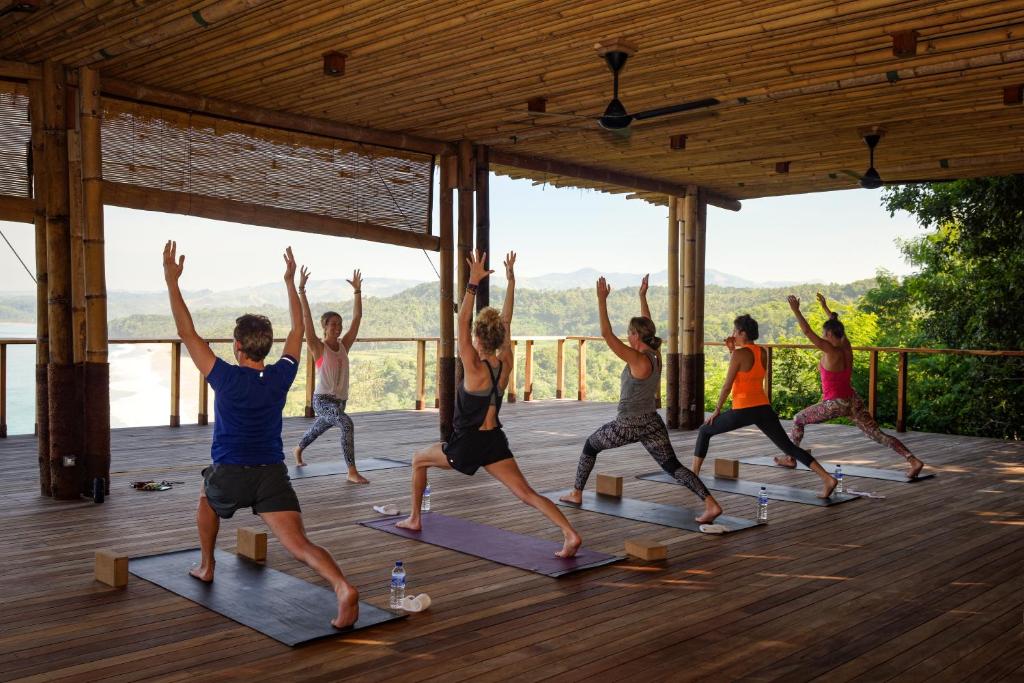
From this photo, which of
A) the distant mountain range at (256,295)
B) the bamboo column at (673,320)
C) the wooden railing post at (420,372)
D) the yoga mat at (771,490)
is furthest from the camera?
the distant mountain range at (256,295)

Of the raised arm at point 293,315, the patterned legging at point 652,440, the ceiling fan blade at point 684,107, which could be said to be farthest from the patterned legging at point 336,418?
the raised arm at point 293,315

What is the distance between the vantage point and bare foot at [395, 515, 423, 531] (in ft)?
17.3

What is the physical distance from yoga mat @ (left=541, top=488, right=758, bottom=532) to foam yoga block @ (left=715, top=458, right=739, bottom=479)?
1.24 m

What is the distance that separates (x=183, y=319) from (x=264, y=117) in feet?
14.0

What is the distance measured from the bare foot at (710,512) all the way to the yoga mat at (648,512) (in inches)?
1.9

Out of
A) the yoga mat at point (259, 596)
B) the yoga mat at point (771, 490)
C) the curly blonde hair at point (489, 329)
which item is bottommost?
the yoga mat at point (771, 490)

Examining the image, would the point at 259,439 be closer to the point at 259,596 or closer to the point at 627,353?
the point at 259,596

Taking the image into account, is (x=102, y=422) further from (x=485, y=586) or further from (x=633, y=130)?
(x=633, y=130)

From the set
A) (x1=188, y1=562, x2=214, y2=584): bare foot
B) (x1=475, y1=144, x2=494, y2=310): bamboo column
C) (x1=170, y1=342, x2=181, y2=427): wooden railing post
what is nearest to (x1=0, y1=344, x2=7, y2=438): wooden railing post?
(x1=170, y1=342, x2=181, y2=427): wooden railing post

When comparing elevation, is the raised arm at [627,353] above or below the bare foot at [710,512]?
above

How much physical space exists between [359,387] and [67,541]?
27.4m

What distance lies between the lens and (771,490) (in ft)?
22.4

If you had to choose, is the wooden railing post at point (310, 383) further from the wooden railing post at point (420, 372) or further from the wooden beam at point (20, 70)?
the wooden beam at point (20, 70)

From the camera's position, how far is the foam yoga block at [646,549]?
4.72 m
